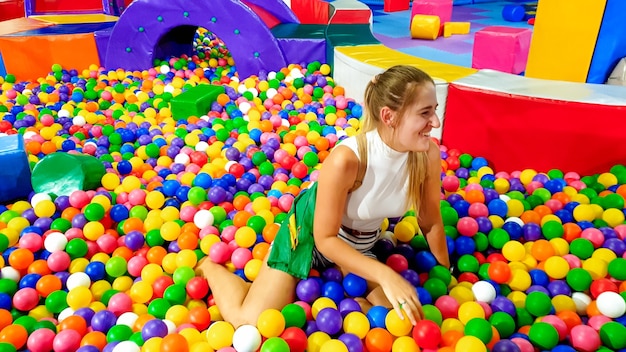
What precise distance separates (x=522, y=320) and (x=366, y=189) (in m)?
0.53

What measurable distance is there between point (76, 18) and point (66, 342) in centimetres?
352

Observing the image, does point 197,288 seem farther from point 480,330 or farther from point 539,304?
point 539,304

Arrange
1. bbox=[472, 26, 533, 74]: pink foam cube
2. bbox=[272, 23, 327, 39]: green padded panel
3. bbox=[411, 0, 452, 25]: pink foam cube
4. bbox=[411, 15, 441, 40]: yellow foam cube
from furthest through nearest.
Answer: bbox=[411, 0, 452, 25]: pink foam cube → bbox=[411, 15, 441, 40]: yellow foam cube → bbox=[472, 26, 533, 74]: pink foam cube → bbox=[272, 23, 327, 39]: green padded panel

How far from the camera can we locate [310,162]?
2.16 metres

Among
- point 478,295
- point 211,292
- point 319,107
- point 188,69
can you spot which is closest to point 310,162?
point 319,107

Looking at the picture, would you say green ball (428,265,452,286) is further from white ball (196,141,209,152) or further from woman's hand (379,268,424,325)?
white ball (196,141,209,152)

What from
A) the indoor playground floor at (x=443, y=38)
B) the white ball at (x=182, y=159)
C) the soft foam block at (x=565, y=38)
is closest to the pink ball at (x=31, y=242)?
the white ball at (x=182, y=159)

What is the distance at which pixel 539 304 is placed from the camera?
131cm

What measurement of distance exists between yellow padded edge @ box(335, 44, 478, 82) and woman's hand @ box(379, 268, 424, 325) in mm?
1252

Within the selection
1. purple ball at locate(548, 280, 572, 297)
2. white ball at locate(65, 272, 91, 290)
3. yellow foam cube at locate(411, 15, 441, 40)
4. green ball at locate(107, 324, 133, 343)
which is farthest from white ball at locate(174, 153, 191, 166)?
yellow foam cube at locate(411, 15, 441, 40)

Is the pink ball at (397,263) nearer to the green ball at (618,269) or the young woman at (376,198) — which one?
the young woman at (376,198)

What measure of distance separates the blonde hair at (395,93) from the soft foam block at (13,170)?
1.36 meters

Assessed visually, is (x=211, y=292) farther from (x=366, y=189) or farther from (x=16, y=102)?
(x=16, y=102)

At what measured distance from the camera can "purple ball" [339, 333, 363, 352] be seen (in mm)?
1166
